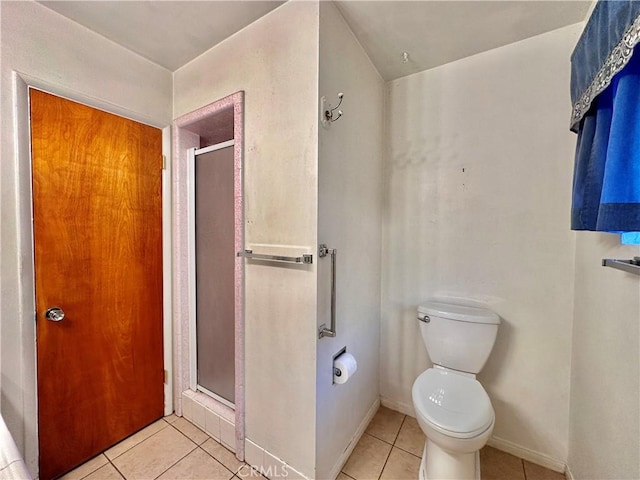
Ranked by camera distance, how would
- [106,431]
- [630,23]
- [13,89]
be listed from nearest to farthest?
[630,23] → [13,89] → [106,431]

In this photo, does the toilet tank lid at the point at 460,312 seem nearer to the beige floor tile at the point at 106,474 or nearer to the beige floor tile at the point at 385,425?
the beige floor tile at the point at 385,425

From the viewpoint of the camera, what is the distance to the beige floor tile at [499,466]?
56.9 inches

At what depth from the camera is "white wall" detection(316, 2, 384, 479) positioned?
4.23 ft

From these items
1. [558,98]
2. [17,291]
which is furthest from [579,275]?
[17,291]

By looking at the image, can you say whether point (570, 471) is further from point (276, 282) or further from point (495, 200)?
point (276, 282)

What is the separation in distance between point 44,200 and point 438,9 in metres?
2.24

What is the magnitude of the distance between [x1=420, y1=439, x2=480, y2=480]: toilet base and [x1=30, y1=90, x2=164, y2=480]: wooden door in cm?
179

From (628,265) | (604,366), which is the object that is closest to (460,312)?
(604,366)

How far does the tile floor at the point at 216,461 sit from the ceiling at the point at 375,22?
248cm

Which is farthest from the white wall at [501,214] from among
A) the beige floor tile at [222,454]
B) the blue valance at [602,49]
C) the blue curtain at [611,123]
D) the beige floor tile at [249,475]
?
the beige floor tile at [222,454]

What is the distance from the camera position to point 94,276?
152 cm

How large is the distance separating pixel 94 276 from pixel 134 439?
1.10m

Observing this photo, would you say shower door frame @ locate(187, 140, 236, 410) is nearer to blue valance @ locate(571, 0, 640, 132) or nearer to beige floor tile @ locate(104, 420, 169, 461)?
beige floor tile @ locate(104, 420, 169, 461)

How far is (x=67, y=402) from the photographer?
4.73 feet
